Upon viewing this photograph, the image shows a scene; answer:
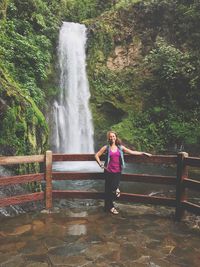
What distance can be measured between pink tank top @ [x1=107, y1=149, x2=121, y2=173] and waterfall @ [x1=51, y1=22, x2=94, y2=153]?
37.3 feet

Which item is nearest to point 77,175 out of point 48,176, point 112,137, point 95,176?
Answer: point 95,176

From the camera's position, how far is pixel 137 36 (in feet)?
72.4

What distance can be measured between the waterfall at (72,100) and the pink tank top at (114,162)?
37.3 feet

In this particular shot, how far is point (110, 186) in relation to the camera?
7.06 m

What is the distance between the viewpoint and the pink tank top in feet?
22.4

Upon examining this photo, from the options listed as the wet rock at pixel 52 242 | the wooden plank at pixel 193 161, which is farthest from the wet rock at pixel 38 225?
the wooden plank at pixel 193 161

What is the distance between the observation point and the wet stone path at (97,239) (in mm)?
4980

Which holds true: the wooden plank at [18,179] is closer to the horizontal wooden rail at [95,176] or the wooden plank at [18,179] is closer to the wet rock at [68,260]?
the horizontal wooden rail at [95,176]

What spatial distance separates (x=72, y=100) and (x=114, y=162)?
43.4ft

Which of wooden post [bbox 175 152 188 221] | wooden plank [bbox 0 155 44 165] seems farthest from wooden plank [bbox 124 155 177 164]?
wooden plank [bbox 0 155 44 165]

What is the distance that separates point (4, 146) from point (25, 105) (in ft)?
5.95

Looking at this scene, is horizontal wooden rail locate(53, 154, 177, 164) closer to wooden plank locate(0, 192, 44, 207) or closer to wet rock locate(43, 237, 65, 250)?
wooden plank locate(0, 192, 44, 207)

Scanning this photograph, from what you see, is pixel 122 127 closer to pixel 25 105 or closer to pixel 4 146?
pixel 25 105

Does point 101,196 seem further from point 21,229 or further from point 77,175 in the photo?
point 21,229
